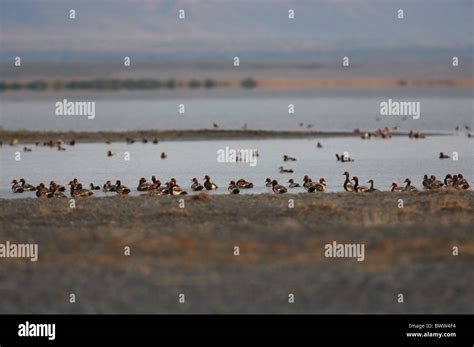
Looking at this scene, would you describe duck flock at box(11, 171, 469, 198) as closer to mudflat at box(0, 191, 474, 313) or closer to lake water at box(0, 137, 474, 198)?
lake water at box(0, 137, 474, 198)

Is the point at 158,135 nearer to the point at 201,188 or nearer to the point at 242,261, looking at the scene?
the point at 201,188

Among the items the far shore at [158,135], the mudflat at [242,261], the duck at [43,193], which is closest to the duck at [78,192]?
the duck at [43,193]

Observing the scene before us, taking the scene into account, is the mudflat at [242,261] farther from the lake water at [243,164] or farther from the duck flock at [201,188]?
the lake water at [243,164]

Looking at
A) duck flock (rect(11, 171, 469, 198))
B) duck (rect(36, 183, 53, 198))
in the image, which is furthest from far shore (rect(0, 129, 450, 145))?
duck (rect(36, 183, 53, 198))

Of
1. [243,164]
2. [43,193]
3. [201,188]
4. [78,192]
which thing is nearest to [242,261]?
Answer: [78,192]

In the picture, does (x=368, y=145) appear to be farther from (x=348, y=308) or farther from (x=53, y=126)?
(x=348, y=308)

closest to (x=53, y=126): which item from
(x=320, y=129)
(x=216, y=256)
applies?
(x=320, y=129)
